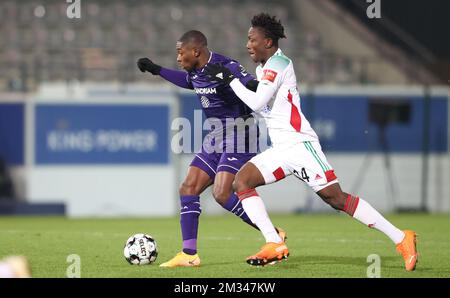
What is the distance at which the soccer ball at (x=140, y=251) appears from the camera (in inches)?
393

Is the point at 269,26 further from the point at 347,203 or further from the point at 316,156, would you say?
the point at 347,203

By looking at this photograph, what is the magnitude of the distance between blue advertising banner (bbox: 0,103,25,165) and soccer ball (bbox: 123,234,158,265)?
1041 cm

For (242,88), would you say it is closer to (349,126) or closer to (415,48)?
(349,126)

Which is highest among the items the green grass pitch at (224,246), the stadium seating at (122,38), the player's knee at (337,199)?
the stadium seating at (122,38)

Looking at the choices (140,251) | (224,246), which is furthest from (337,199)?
(224,246)

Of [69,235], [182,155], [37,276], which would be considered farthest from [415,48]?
[37,276]

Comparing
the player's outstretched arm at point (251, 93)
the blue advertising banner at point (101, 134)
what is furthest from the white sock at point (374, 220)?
the blue advertising banner at point (101, 134)

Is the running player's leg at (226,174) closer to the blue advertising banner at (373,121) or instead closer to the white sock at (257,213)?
the white sock at (257,213)

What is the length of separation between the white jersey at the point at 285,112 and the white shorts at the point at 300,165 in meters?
0.10

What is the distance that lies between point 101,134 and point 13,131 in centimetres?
169

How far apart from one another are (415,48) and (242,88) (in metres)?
15.2

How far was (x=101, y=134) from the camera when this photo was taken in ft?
65.6

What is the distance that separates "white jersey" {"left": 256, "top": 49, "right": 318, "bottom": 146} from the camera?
31.7 ft

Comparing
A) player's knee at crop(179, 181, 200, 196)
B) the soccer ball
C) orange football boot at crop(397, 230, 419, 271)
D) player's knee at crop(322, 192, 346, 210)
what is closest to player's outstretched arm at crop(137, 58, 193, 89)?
player's knee at crop(179, 181, 200, 196)
